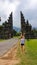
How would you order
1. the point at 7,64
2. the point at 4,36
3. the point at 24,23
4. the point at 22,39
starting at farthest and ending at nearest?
the point at 24,23
the point at 4,36
the point at 22,39
the point at 7,64

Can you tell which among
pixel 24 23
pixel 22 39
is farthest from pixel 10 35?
pixel 22 39

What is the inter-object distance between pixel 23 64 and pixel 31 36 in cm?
11522

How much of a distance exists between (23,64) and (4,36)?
114 metres

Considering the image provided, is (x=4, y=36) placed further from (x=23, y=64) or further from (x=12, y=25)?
(x=23, y=64)

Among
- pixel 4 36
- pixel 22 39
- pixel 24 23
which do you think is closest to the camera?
pixel 22 39

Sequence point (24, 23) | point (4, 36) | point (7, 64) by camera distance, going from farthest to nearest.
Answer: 1. point (24, 23)
2. point (4, 36)
3. point (7, 64)

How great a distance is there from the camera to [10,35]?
13775 cm

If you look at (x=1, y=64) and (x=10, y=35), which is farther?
(x=10, y=35)

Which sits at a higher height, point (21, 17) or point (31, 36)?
point (21, 17)

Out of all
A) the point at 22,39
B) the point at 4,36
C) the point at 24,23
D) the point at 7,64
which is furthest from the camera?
the point at 24,23

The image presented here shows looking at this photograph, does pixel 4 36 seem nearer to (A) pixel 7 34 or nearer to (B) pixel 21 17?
(A) pixel 7 34

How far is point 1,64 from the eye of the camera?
52.6ft

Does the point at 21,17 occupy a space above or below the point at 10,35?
above

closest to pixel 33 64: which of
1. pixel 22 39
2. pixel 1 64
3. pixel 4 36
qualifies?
pixel 1 64
